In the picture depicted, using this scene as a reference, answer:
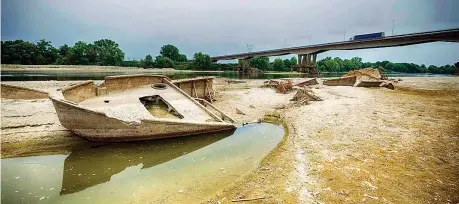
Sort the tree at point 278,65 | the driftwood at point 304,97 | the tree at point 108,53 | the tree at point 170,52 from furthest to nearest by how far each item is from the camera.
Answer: the tree at point 170,52
the tree at point 278,65
the tree at point 108,53
the driftwood at point 304,97

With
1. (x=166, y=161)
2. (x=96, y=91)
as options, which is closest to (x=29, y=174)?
(x=166, y=161)

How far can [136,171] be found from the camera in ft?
18.8

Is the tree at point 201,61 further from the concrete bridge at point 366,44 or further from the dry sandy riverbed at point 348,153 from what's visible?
the dry sandy riverbed at point 348,153

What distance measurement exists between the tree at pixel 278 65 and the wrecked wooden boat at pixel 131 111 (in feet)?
294

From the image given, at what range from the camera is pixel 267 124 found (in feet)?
32.7

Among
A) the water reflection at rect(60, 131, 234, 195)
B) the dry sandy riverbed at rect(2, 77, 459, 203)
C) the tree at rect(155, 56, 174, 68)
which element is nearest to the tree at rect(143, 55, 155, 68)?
the tree at rect(155, 56, 174, 68)

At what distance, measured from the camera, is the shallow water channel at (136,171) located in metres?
4.63

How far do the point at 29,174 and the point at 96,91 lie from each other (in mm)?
5544

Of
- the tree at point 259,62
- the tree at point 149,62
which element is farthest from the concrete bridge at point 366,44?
the tree at point 149,62

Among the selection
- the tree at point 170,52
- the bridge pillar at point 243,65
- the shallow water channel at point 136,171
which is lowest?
the shallow water channel at point 136,171

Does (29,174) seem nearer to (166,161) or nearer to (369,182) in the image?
(166,161)

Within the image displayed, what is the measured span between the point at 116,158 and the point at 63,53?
8544 cm

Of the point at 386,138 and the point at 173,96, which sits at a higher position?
the point at 173,96

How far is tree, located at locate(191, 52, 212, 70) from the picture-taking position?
82.1 m
